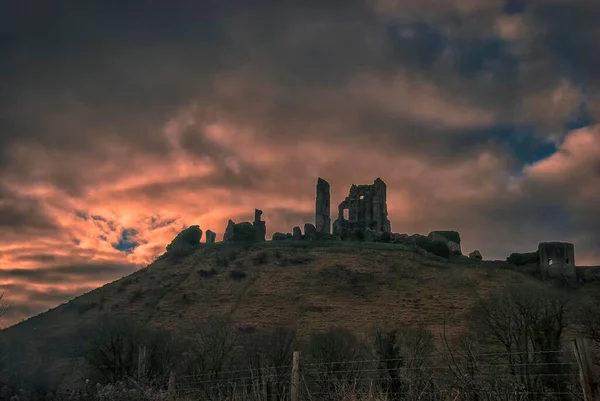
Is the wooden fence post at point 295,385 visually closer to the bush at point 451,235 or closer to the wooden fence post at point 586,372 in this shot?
Answer: the wooden fence post at point 586,372

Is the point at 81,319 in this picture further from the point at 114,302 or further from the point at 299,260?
the point at 299,260

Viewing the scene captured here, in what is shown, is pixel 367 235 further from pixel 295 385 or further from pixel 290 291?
pixel 295 385

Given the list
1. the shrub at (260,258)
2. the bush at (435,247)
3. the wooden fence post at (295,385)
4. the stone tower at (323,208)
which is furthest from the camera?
the stone tower at (323,208)

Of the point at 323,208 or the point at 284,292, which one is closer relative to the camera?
the point at 284,292

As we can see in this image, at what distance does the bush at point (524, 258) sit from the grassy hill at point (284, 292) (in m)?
3.27

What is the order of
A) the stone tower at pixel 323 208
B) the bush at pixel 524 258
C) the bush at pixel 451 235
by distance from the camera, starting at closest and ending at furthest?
the bush at pixel 524 258 → the bush at pixel 451 235 → the stone tower at pixel 323 208

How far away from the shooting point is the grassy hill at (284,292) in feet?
207

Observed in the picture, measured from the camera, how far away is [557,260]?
3179 inches

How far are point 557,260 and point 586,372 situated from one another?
77943 mm

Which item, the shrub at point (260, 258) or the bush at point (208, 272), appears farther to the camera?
the shrub at point (260, 258)

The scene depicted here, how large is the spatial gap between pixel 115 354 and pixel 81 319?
39245 millimetres

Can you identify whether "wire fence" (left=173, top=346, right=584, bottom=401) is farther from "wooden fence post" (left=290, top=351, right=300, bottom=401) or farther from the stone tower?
the stone tower

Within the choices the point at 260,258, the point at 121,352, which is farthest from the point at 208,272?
the point at 121,352

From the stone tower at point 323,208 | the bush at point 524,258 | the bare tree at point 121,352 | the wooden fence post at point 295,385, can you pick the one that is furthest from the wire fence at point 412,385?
the stone tower at point 323,208
